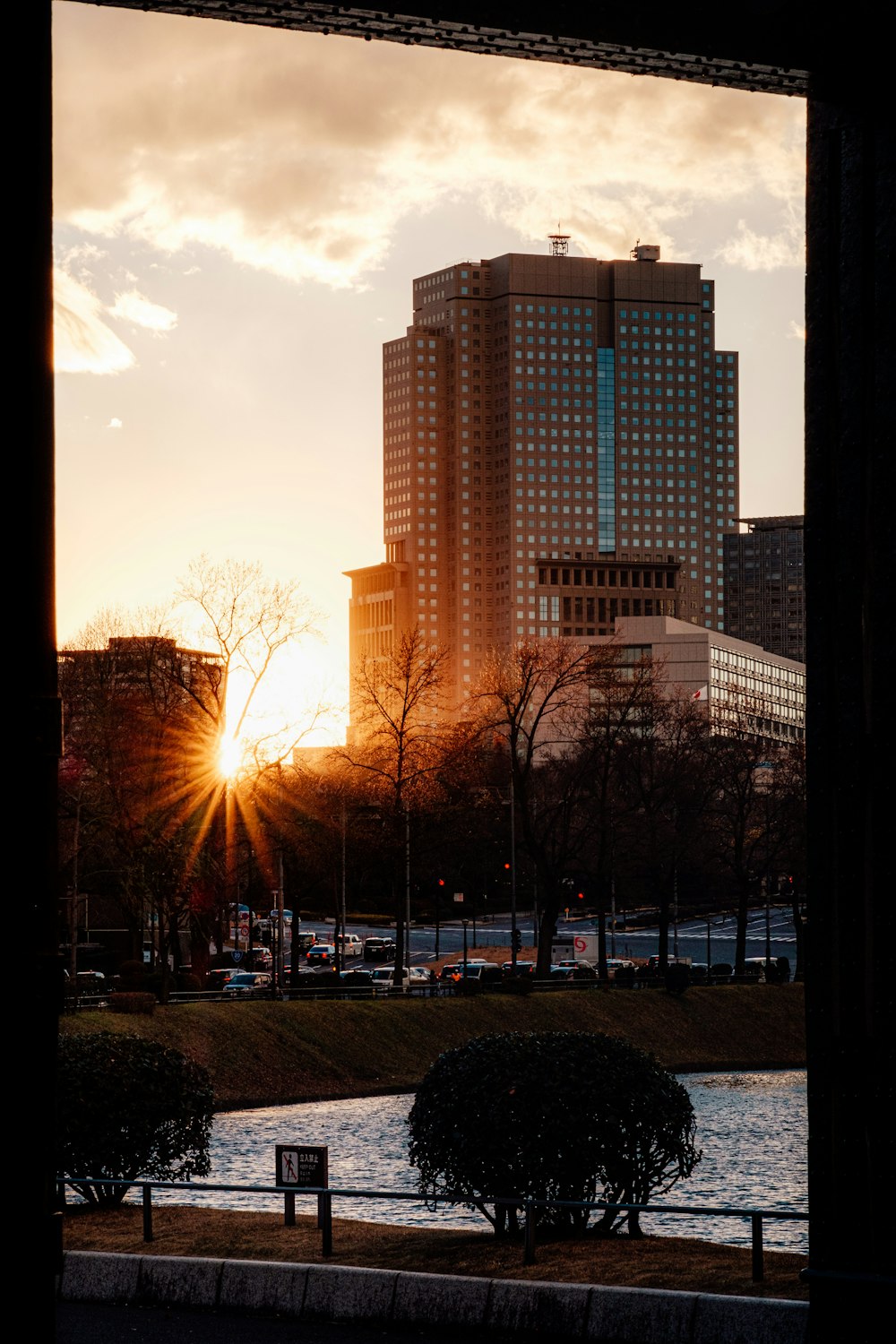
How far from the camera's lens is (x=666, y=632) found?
175875 millimetres

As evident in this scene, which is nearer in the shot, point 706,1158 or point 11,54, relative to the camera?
point 11,54

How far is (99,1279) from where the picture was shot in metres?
13.7

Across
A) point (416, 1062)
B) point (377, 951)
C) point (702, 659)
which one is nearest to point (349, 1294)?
point (416, 1062)

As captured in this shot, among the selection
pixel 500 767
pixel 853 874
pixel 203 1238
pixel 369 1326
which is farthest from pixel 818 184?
pixel 500 767

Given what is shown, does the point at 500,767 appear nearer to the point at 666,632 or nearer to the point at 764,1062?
the point at 764,1062

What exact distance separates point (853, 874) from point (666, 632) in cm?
16713

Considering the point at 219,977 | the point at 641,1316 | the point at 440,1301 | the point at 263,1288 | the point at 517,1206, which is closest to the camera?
the point at 641,1316

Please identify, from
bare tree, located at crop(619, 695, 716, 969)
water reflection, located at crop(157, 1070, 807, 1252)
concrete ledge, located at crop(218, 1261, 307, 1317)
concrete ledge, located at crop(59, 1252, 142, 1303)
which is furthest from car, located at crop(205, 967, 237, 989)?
concrete ledge, located at crop(218, 1261, 307, 1317)

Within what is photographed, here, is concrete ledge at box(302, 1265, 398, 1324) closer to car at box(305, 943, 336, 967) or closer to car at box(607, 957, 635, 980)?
car at box(607, 957, 635, 980)

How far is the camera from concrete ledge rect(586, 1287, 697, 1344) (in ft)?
38.1

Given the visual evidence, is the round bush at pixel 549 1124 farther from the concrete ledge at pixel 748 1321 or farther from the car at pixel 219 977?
the car at pixel 219 977

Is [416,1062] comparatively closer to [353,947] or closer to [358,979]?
[358,979]

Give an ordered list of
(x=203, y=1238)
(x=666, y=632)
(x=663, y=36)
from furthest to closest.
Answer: (x=666, y=632) < (x=203, y=1238) < (x=663, y=36)

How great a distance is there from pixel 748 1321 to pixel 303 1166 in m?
5.39
